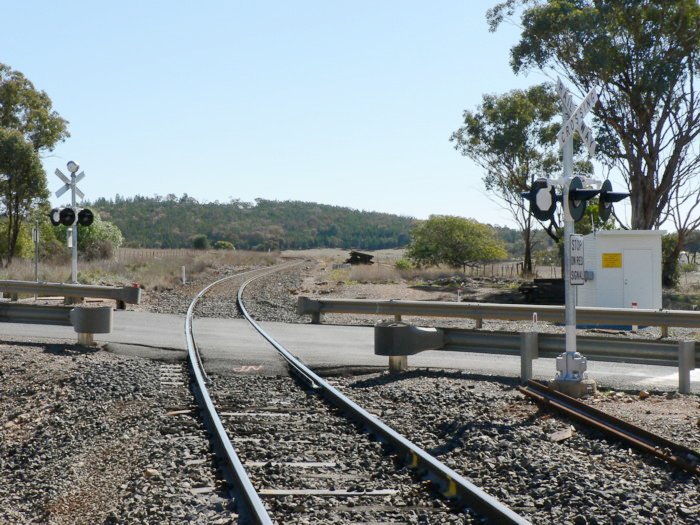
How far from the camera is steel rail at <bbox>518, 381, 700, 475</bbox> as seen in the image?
7.23 meters

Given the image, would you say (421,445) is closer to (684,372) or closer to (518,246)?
(684,372)

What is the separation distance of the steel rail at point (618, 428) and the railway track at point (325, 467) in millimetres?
1983

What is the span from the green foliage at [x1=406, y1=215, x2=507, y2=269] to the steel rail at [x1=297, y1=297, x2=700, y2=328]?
1866 inches

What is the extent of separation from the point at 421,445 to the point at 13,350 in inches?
382

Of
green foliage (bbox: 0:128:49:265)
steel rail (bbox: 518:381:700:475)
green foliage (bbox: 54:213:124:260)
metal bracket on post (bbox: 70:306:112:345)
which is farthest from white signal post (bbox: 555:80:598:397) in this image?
green foliage (bbox: 54:213:124:260)

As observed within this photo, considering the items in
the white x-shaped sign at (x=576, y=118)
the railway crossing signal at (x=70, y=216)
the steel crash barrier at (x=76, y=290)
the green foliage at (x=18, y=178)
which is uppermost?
the green foliage at (x=18, y=178)

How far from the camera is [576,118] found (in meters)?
11.1

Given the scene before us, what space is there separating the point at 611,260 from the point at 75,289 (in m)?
15.1

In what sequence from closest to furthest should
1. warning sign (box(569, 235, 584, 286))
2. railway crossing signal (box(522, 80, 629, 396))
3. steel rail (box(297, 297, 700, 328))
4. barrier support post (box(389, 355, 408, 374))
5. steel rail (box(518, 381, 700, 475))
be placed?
steel rail (box(518, 381, 700, 475)) < railway crossing signal (box(522, 80, 629, 396)) < warning sign (box(569, 235, 584, 286)) < barrier support post (box(389, 355, 408, 374)) < steel rail (box(297, 297, 700, 328))

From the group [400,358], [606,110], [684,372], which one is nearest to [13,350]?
[400,358]

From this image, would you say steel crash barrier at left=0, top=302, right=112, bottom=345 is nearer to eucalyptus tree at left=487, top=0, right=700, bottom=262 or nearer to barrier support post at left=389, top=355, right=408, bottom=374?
barrier support post at left=389, top=355, right=408, bottom=374

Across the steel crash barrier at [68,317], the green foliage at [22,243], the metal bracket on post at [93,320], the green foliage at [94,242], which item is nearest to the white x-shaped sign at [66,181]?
the steel crash barrier at [68,317]

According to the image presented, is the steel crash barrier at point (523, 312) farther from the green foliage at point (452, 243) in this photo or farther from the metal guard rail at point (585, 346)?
the green foliage at point (452, 243)

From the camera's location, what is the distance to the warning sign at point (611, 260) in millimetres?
25469
